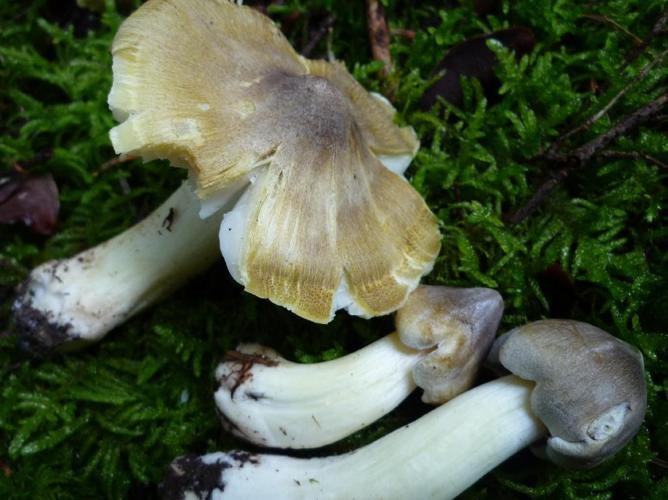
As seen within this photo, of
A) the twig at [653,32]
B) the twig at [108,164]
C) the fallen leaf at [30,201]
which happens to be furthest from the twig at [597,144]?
the fallen leaf at [30,201]

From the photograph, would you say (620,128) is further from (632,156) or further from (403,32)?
(403,32)

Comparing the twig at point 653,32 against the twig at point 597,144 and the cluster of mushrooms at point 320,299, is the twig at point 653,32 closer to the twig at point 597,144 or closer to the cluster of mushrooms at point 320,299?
the twig at point 597,144

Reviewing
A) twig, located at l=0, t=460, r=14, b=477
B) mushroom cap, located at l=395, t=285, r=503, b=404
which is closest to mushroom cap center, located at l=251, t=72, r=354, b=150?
mushroom cap, located at l=395, t=285, r=503, b=404

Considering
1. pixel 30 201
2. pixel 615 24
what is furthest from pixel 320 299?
pixel 615 24

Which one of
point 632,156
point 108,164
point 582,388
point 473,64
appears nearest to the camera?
point 582,388

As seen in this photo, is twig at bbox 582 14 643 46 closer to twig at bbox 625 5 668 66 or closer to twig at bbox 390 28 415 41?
twig at bbox 625 5 668 66

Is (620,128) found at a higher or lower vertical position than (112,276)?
higher

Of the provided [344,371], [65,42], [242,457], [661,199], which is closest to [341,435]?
[344,371]

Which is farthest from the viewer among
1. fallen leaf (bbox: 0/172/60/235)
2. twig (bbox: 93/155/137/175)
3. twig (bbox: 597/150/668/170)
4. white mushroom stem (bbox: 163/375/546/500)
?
twig (bbox: 93/155/137/175)
